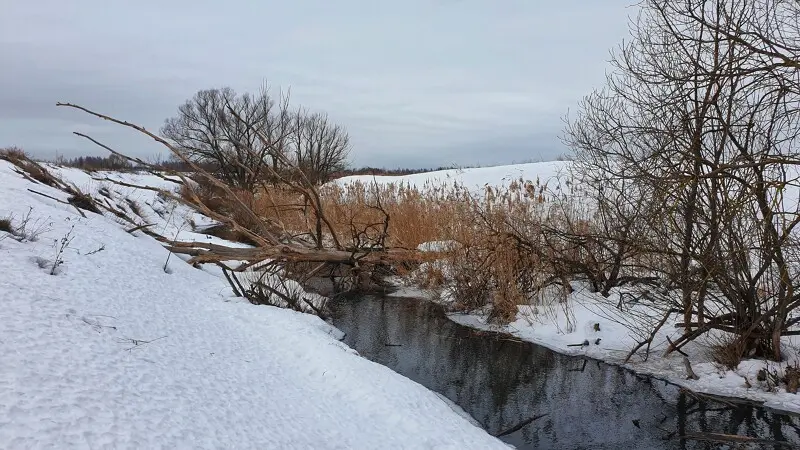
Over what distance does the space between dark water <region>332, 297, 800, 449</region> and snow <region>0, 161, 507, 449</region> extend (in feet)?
2.73

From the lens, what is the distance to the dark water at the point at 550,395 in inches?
163

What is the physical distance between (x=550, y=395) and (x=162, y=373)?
11.6 feet

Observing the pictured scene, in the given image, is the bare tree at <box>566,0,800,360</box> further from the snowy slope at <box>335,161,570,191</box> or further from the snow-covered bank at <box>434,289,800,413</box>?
the snowy slope at <box>335,161,570,191</box>

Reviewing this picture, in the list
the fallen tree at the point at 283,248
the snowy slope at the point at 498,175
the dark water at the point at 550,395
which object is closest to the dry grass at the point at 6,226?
the fallen tree at the point at 283,248

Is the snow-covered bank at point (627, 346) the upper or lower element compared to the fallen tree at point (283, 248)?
lower

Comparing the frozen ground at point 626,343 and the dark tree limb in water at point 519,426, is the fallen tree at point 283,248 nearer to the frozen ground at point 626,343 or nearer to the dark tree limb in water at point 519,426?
the frozen ground at point 626,343

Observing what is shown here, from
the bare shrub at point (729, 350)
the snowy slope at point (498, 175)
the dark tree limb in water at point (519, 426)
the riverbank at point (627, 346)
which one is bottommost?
the dark tree limb in water at point (519, 426)

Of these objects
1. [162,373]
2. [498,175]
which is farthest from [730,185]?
[498,175]

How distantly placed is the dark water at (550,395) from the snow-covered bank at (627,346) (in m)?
0.19

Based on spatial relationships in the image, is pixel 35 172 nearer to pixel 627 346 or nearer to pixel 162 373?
pixel 162 373

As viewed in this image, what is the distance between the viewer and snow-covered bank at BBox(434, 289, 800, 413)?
486 centimetres

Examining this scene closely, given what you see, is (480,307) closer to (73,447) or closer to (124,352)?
(124,352)

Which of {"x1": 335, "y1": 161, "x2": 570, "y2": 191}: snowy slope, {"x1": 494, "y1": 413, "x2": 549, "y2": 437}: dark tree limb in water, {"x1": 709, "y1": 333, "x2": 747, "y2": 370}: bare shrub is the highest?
{"x1": 335, "y1": 161, "x2": 570, "y2": 191}: snowy slope

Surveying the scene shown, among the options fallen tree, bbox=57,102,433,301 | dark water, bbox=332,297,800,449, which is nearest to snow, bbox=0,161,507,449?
dark water, bbox=332,297,800,449
